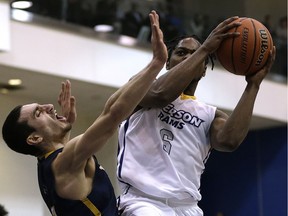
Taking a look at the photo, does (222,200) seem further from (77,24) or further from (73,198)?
(73,198)

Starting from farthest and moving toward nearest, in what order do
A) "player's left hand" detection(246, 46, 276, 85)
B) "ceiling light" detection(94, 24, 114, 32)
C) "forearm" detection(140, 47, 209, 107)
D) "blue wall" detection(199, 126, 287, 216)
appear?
"blue wall" detection(199, 126, 287, 216), "ceiling light" detection(94, 24, 114, 32), "player's left hand" detection(246, 46, 276, 85), "forearm" detection(140, 47, 209, 107)

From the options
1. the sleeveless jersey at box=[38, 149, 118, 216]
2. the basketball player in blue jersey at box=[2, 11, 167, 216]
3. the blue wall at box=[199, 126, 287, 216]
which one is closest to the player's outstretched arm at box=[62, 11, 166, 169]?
the basketball player in blue jersey at box=[2, 11, 167, 216]

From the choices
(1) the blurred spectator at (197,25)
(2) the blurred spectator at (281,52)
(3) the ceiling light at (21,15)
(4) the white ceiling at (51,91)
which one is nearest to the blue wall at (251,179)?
(2) the blurred spectator at (281,52)

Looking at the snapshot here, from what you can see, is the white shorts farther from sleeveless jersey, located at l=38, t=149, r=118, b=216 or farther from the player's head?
the player's head

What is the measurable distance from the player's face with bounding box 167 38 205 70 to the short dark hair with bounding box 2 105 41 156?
3.16ft

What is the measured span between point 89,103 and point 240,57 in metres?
9.12

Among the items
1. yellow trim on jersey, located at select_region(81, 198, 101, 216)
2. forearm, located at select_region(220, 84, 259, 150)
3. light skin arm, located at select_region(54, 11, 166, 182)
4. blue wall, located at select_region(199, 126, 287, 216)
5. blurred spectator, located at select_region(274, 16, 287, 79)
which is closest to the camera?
light skin arm, located at select_region(54, 11, 166, 182)

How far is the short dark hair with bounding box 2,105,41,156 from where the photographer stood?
3.81 m

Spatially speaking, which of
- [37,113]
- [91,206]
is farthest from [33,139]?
[91,206]

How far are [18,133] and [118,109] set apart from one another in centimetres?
71

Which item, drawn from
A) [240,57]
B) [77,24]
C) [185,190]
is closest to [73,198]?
[185,190]

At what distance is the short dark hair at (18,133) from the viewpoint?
12.5ft

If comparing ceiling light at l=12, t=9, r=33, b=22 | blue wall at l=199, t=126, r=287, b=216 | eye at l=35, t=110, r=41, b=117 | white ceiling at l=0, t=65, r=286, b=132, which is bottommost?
blue wall at l=199, t=126, r=287, b=216

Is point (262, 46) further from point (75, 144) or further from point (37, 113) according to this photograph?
point (37, 113)
